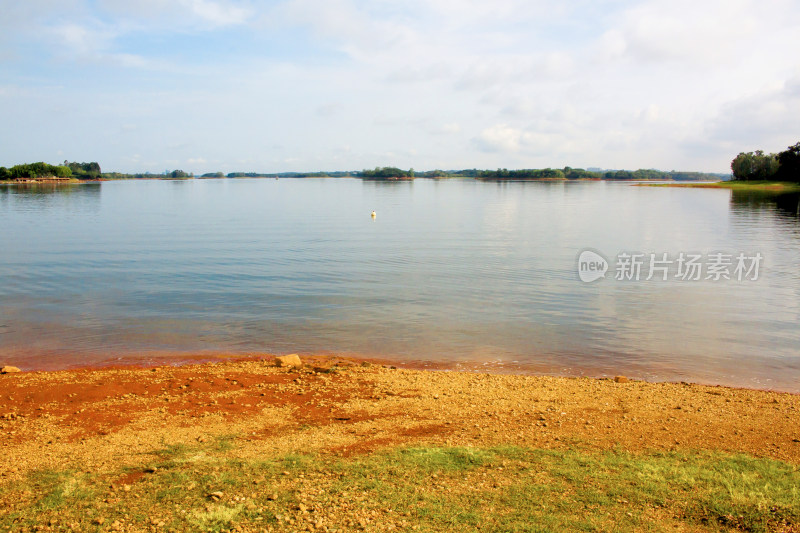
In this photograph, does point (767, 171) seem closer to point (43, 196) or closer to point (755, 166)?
point (755, 166)

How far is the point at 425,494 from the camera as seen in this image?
595 centimetres

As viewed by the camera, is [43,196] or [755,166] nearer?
[43,196]

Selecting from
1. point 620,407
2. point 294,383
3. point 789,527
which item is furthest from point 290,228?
point 789,527

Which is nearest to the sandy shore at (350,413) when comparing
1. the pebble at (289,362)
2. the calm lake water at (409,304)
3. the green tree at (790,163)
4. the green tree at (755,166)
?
the pebble at (289,362)

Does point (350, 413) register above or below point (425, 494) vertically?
below

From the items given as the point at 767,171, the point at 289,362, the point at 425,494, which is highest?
the point at 767,171

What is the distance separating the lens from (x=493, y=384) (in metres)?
11.0

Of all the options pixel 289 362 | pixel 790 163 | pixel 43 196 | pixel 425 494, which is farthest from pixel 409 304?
pixel 790 163

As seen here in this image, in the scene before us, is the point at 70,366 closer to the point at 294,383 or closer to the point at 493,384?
the point at 294,383

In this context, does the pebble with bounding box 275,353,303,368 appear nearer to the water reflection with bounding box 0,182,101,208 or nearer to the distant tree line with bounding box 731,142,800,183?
A: the water reflection with bounding box 0,182,101,208

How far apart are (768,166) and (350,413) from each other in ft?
582

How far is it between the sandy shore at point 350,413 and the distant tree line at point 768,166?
498 feet

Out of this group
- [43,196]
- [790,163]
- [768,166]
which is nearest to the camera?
[43,196]

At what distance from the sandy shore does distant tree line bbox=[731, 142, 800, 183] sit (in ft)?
498
